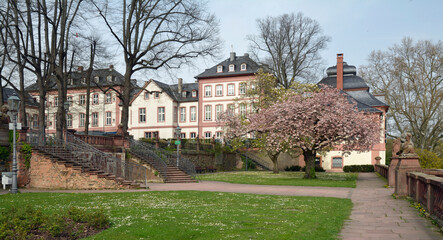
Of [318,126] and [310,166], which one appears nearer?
[318,126]

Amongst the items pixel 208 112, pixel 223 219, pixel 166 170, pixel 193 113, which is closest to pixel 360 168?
pixel 208 112

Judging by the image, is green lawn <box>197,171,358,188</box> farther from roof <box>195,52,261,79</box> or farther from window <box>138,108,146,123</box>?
window <box>138,108,146,123</box>

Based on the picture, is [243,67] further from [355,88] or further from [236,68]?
[355,88]

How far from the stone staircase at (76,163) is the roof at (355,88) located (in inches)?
1197

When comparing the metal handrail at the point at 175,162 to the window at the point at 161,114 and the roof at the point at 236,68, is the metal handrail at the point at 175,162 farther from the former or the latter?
the window at the point at 161,114

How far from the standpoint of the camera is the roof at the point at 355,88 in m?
47.4

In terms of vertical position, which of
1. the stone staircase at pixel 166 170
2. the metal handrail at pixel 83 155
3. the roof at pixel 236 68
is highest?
the roof at pixel 236 68

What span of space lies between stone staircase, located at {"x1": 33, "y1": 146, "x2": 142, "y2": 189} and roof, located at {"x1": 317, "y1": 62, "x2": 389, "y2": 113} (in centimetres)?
3041

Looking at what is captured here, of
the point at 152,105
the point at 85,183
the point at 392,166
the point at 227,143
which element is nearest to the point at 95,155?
the point at 85,183

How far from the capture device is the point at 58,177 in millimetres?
20625

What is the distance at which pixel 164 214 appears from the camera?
34.1 feet

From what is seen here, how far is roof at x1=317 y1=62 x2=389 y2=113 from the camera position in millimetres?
47438

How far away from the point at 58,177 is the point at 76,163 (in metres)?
1.06

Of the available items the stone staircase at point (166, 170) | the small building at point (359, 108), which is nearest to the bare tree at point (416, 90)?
the small building at point (359, 108)
